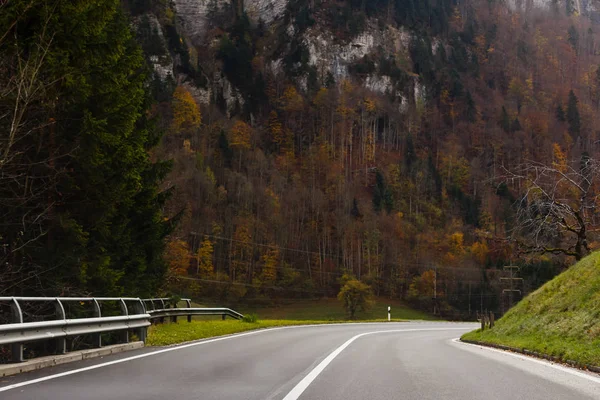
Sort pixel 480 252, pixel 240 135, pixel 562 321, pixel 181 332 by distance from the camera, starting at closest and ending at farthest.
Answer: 1. pixel 562 321
2. pixel 181 332
3. pixel 480 252
4. pixel 240 135

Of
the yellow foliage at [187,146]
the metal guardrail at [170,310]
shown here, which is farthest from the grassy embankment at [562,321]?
the yellow foliage at [187,146]

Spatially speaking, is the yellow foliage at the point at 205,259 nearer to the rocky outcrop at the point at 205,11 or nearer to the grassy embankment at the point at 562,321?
the grassy embankment at the point at 562,321

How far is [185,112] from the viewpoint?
134m

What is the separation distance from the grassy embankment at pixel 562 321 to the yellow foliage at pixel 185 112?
4503 inches

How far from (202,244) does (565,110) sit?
13103 centimetres

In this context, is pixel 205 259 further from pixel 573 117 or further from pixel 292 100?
pixel 573 117

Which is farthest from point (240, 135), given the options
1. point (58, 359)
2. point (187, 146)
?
point (58, 359)

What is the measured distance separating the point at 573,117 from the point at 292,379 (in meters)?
184

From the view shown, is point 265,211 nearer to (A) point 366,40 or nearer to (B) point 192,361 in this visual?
(A) point 366,40

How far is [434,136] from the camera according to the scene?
16888cm

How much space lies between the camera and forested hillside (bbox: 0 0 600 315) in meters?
14.6

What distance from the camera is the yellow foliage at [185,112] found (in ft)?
429

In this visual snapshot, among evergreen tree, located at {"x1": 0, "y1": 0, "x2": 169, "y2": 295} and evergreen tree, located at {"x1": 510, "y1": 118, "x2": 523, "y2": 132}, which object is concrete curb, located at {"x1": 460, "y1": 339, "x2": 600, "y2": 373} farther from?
evergreen tree, located at {"x1": 510, "y1": 118, "x2": 523, "y2": 132}

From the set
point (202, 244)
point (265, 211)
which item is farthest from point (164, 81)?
point (202, 244)
